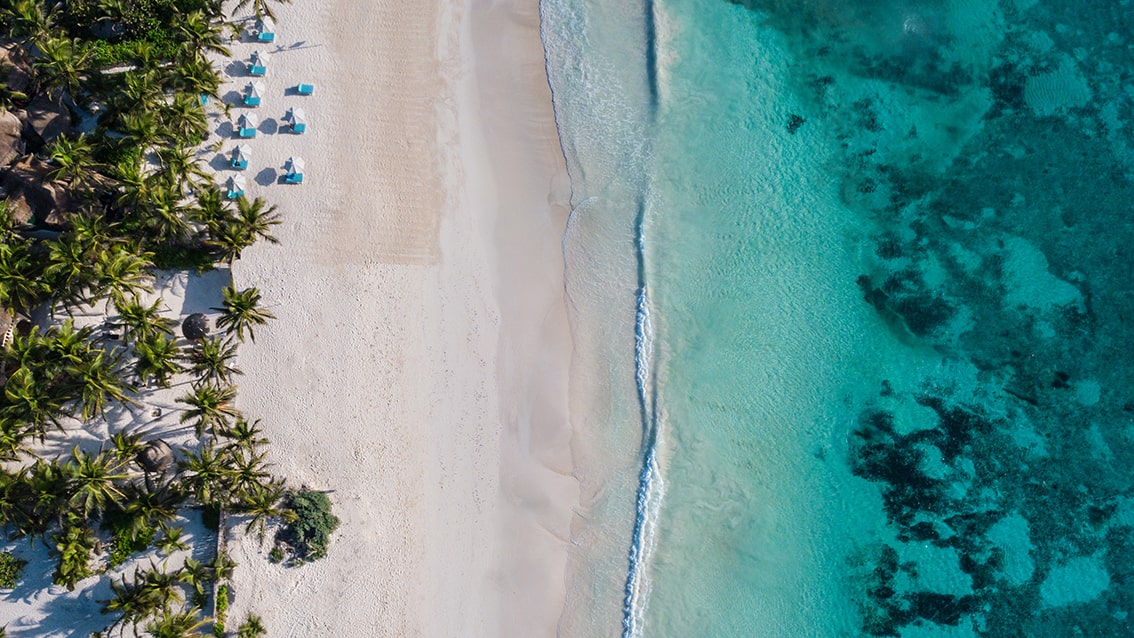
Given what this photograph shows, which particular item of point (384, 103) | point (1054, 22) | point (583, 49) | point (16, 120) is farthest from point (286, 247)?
point (1054, 22)

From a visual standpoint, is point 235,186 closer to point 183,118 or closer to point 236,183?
point 236,183

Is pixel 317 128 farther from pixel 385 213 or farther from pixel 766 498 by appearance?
pixel 766 498

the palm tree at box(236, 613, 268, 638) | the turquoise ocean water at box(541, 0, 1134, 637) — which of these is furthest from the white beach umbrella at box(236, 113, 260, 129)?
the palm tree at box(236, 613, 268, 638)

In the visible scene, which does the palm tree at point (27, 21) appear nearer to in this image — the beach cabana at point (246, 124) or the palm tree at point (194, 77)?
the palm tree at point (194, 77)

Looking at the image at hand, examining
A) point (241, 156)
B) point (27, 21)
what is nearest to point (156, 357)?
point (241, 156)

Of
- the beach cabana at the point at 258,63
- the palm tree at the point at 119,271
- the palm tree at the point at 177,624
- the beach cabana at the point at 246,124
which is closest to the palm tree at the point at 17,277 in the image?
the palm tree at the point at 119,271

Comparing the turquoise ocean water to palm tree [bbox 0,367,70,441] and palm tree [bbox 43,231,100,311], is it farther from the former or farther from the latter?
palm tree [bbox 0,367,70,441]
